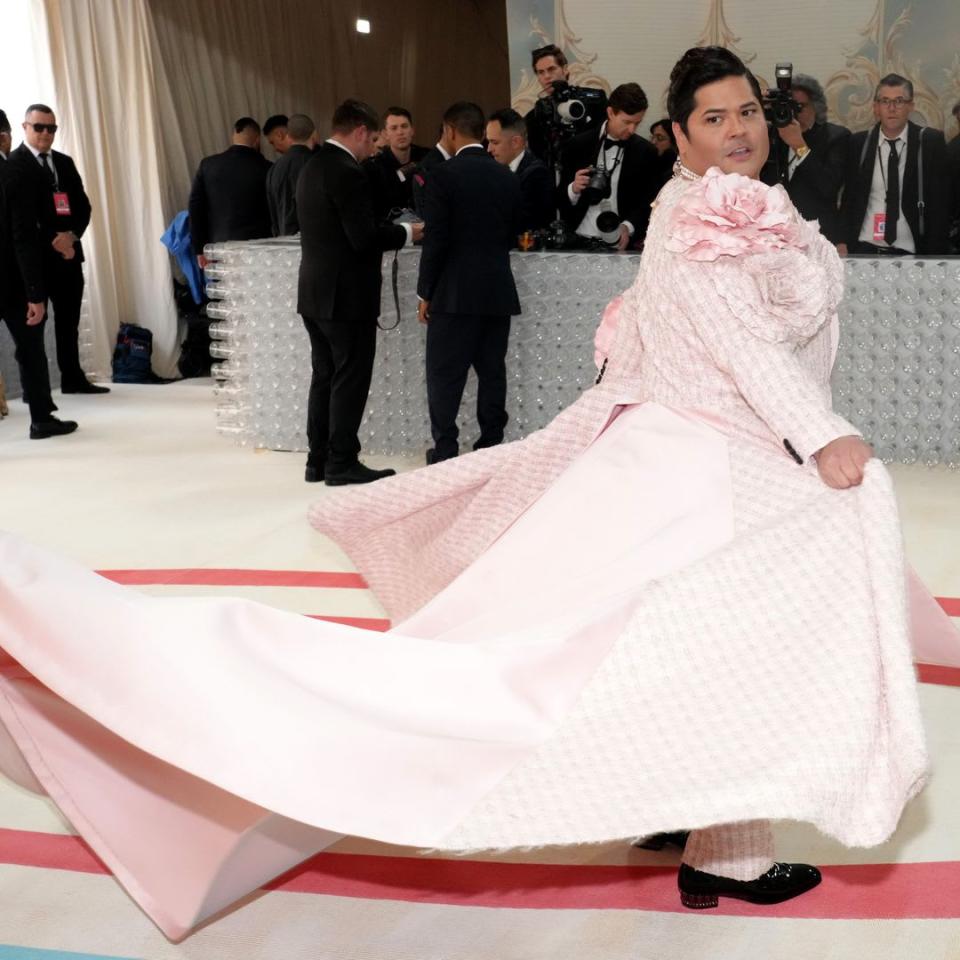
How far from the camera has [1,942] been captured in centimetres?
212

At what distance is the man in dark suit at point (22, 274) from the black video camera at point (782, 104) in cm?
337

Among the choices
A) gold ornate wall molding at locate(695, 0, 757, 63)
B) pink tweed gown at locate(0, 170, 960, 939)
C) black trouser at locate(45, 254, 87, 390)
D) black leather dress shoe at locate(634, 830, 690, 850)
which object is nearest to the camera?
pink tweed gown at locate(0, 170, 960, 939)

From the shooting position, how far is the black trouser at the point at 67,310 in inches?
293

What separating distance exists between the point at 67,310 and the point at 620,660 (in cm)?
652

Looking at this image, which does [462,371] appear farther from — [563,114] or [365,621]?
[365,621]

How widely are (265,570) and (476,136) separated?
191 centimetres

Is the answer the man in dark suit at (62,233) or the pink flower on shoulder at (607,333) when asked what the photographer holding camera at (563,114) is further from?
the pink flower on shoulder at (607,333)

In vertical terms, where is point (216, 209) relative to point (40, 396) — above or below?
above

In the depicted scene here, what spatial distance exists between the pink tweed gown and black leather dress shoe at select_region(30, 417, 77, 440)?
4.55 meters

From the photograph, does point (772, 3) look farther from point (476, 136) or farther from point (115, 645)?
point (115, 645)

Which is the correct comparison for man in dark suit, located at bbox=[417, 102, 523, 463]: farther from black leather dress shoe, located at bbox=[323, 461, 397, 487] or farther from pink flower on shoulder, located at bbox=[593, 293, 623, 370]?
pink flower on shoulder, located at bbox=[593, 293, 623, 370]

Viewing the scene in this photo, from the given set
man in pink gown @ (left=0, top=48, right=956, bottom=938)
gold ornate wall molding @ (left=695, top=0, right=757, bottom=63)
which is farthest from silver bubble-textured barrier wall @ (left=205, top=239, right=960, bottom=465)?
man in pink gown @ (left=0, top=48, right=956, bottom=938)

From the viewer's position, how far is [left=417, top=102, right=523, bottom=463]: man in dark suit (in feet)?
16.0

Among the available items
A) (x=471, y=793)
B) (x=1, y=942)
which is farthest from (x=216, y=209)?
(x=471, y=793)
